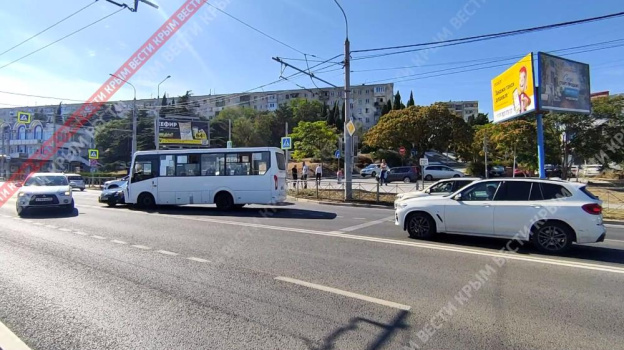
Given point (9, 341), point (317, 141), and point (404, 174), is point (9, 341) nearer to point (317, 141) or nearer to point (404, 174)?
point (404, 174)

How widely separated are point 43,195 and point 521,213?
49.9ft

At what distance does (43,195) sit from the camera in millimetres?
13398

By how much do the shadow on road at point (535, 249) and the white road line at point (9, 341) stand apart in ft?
24.4

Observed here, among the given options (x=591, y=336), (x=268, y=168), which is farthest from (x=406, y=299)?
(x=268, y=168)

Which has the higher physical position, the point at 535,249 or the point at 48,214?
the point at 48,214

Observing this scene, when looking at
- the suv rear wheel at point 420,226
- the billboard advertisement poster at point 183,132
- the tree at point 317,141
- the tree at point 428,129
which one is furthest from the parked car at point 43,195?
the tree at point 317,141

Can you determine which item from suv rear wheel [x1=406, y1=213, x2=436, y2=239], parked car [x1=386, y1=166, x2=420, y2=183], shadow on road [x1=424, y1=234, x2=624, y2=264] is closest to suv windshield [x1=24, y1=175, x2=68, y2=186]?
suv rear wheel [x1=406, y1=213, x2=436, y2=239]

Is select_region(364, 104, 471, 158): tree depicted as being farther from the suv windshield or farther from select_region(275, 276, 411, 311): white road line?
select_region(275, 276, 411, 311): white road line

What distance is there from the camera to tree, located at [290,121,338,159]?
5362 centimetres

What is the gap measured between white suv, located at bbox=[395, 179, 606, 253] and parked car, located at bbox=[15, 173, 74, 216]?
12.9 metres

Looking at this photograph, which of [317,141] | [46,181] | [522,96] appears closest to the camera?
[46,181]

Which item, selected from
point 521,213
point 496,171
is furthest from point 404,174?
point 521,213

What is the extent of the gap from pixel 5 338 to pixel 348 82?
16.5m

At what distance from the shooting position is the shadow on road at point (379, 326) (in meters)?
3.42
